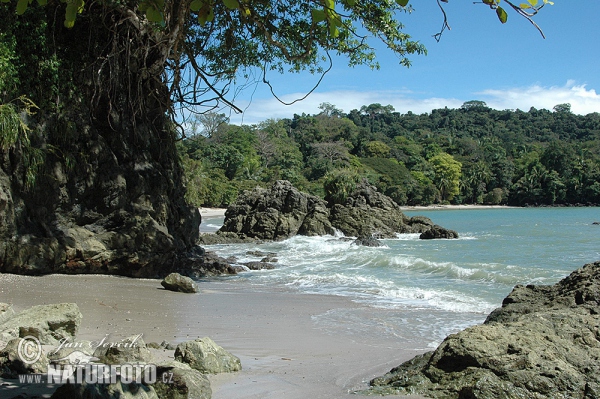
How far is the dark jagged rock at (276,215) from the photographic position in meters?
26.9

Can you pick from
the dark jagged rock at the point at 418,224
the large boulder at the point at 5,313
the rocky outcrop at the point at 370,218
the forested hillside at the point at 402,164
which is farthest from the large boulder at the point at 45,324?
the forested hillside at the point at 402,164

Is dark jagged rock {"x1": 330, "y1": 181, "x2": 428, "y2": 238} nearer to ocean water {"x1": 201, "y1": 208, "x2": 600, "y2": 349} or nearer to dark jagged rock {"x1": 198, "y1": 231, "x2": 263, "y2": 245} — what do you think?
ocean water {"x1": 201, "y1": 208, "x2": 600, "y2": 349}

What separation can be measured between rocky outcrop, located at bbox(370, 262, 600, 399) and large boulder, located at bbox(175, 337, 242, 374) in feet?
3.74

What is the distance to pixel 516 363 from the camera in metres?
3.50

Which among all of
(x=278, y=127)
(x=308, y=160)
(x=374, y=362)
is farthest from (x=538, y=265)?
(x=278, y=127)

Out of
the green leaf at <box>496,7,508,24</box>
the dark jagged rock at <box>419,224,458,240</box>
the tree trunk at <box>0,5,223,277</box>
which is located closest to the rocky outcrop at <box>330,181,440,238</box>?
the dark jagged rock at <box>419,224,458,240</box>

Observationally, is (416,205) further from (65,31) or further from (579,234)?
(65,31)

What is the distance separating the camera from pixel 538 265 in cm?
1605

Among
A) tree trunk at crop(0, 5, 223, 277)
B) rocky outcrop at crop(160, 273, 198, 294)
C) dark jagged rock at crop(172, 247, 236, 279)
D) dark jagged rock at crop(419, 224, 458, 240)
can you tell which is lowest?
dark jagged rock at crop(419, 224, 458, 240)

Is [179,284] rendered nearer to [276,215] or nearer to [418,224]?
[276,215]

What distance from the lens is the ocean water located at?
7410 millimetres

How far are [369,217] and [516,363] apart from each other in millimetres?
26163

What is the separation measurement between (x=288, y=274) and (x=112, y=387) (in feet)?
35.6

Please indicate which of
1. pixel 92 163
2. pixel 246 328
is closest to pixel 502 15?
pixel 246 328
